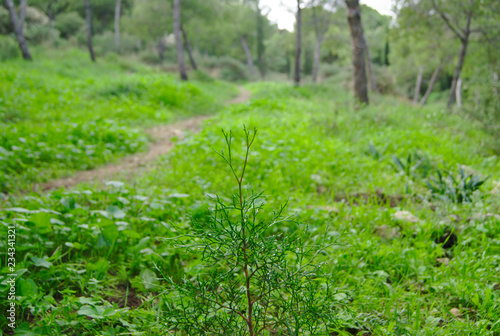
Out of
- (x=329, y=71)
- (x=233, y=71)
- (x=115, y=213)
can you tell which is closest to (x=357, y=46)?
(x=115, y=213)

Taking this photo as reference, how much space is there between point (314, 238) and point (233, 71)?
3489cm

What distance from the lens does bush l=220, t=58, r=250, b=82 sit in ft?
112

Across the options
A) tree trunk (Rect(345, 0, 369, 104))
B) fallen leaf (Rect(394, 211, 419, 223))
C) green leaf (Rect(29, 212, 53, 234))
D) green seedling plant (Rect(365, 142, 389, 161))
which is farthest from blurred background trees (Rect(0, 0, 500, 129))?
green leaf (Rect(29, 212, 53, 234))

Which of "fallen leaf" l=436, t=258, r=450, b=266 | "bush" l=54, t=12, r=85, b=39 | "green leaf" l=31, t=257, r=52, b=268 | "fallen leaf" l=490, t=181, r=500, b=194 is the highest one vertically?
"bush" l=54, t=12, r=85, b=39

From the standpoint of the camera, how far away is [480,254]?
235 centimetres

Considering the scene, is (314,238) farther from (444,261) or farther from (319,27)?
(319,27)

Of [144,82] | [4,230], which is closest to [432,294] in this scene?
[4,230]

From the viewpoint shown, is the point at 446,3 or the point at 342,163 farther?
the point at 446,3

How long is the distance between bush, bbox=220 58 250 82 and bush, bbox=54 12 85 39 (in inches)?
561

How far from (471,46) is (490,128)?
1396 centimetres

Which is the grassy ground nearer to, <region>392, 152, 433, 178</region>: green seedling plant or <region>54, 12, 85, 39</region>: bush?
<region>392, 152, 433, 178</region>: green seedling plant

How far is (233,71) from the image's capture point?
35.2 meters

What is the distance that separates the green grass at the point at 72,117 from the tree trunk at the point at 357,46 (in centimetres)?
521

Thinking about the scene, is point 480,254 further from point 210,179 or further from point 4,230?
point 4,230
